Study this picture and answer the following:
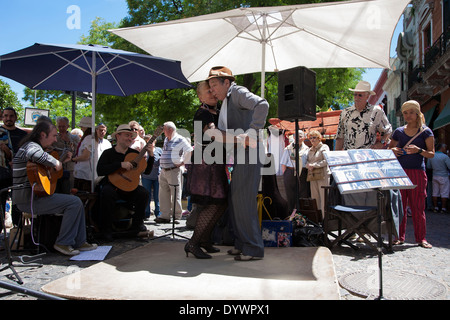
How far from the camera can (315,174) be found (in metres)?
7.58

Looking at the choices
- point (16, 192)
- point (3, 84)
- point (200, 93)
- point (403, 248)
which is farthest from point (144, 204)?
point (3, 84)

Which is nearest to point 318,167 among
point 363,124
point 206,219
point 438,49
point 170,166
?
point 363,124

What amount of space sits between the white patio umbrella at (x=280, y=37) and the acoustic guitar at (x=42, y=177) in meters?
2.43

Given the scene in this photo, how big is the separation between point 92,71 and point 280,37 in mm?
3044

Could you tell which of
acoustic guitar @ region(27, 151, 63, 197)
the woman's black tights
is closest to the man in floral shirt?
the woman's black tights

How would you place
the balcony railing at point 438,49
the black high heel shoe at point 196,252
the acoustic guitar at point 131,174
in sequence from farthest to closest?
the balcony railing at point 438,49, the acoustic guitar at point 131,174, the black high heel shoe at point 196,252

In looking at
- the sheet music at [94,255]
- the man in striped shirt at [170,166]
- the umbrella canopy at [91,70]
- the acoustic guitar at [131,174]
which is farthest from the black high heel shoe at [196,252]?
the man in striped shirt at [170,166]

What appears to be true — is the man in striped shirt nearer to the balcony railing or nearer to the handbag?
the handbag

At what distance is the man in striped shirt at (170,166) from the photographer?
7156mm

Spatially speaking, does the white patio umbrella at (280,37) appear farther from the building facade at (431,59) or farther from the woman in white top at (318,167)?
the building facade at (431,59)

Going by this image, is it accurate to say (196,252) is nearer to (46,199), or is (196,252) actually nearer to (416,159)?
(46,199)

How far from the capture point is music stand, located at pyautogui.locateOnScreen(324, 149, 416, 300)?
11.0ft

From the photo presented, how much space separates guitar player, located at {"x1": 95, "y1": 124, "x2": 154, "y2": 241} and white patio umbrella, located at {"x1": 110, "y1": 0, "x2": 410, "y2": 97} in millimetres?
1592
